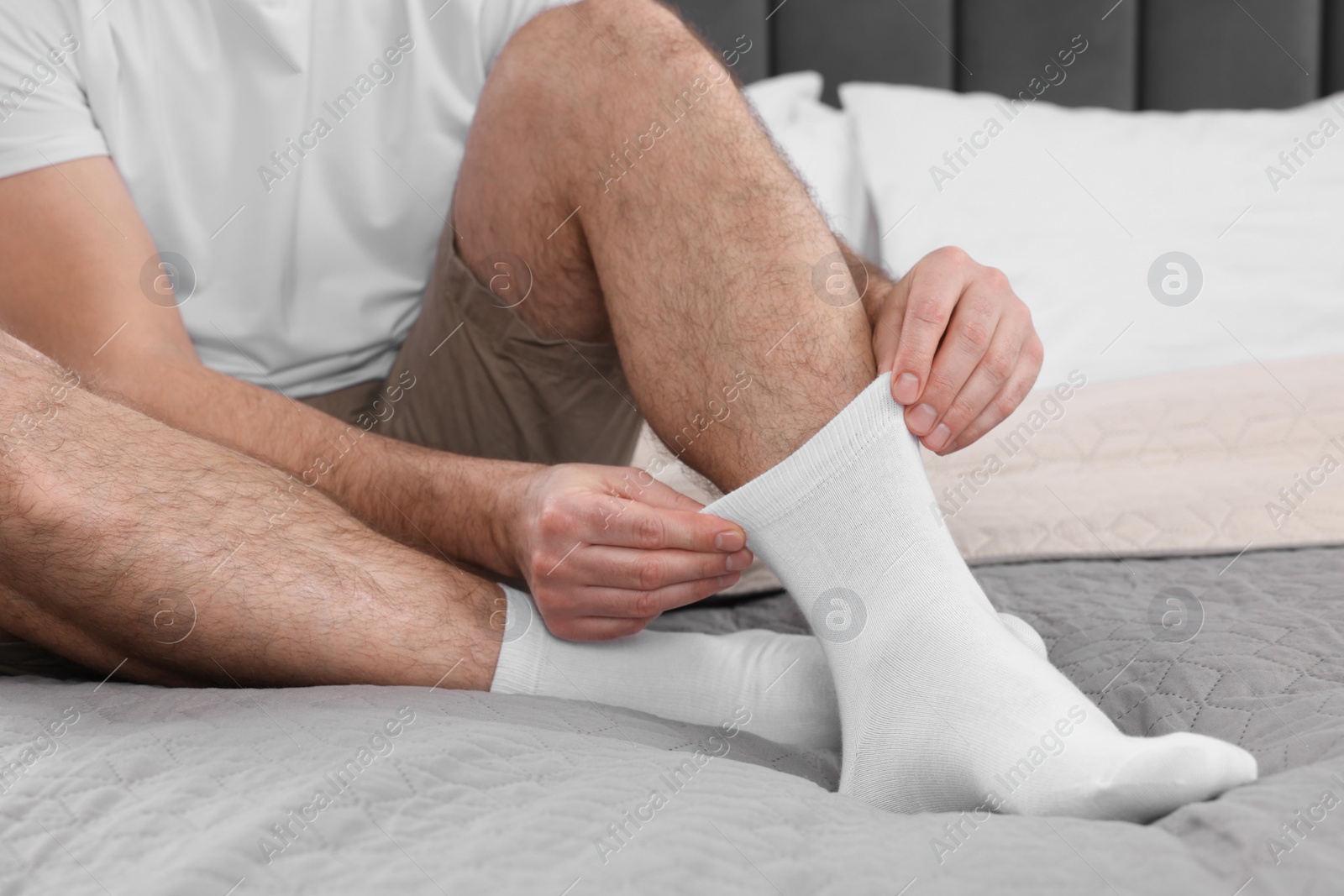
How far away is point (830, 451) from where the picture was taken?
1.76ft

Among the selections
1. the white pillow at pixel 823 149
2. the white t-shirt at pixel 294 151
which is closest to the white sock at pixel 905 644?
the white t-shirt at pixel 294 151

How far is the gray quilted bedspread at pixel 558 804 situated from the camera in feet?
1.12

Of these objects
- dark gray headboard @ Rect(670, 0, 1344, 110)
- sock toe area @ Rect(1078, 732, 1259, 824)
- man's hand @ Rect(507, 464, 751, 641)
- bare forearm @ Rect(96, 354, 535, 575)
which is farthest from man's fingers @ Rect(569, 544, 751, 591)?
dark gray headboard @ Rect(670, 0, 1344, 110)

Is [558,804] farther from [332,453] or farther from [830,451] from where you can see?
[332,453]

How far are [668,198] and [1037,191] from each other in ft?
2.66

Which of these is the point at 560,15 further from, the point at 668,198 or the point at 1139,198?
the point at 1139,198

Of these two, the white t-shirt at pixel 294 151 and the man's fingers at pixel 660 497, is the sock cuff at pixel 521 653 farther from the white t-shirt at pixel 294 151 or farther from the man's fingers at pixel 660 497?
the white t-shirt at pixel 294 151

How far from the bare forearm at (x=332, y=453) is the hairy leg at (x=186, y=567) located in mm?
102

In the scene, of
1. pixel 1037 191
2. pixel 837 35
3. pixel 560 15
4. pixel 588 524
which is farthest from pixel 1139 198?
pixel 588 524

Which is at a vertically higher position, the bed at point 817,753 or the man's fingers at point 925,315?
the man's fingers at point 925,315

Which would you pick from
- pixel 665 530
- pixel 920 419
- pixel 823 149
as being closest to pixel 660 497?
pixel 665 530

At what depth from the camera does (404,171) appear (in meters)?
0.93

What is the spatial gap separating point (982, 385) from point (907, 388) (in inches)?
2.6

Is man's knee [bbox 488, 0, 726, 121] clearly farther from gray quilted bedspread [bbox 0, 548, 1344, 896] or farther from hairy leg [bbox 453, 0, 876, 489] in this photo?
gray quilted bedspread [bbox 0, 548, 1344, 896]
